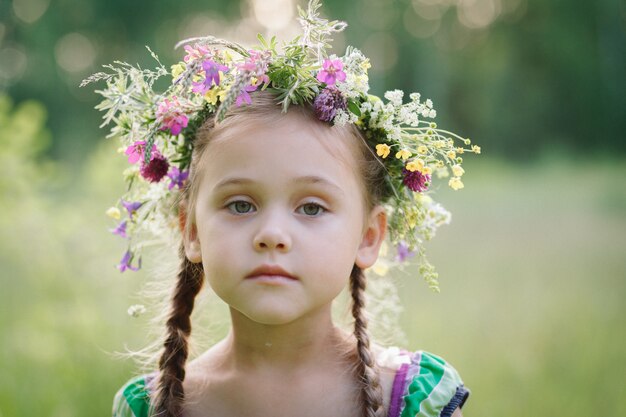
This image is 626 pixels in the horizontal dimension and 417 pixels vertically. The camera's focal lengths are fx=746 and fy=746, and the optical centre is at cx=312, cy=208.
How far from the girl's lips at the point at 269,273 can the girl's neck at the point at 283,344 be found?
309 millimetres

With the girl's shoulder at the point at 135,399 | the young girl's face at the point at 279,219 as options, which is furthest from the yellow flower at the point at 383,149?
the girl's shoulder at the point at 135,399

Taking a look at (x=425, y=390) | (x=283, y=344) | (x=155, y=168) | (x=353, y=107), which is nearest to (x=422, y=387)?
(x=425, y=390)

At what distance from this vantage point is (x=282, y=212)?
215cm

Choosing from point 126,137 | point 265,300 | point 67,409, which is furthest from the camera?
point 67,409

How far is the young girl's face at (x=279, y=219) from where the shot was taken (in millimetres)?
2121

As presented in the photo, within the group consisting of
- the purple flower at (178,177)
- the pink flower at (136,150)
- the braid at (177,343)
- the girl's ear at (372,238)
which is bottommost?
the braid at (177,343)

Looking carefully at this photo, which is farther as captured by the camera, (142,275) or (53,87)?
(53,87)

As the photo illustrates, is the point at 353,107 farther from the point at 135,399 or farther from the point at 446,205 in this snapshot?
the point at 446,205

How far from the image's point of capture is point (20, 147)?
162 inches

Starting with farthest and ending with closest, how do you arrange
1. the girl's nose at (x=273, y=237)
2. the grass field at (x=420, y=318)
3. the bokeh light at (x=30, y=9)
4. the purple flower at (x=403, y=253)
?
the bokeh light at (x=30, y=9)
the grass field at (x=420, y=318)
the purple flower at (x=403, y=253)
the girl's nose at (x=273, y=237)

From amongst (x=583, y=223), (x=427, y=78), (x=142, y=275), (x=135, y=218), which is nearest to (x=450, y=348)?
(x=142, y=275)

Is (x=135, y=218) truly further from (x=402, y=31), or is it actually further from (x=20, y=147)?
(x=402, y=31)

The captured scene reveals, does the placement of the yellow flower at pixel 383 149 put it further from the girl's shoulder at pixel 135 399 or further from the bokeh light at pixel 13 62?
the bokeh light at pixel 13 62

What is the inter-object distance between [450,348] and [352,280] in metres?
2.33
